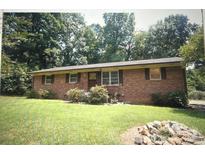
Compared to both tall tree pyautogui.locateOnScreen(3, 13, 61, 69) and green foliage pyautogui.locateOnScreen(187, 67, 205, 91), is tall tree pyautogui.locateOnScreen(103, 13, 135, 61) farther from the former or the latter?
green foliage pyautogui.locateOnScreen(187, 67, 205, 91)

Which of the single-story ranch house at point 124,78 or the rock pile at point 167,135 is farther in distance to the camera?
the single-story ranch house at point 124,78

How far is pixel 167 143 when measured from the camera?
13.6 feet

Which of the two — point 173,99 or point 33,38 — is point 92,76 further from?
point 173,99

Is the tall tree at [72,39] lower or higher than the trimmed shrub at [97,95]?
higher

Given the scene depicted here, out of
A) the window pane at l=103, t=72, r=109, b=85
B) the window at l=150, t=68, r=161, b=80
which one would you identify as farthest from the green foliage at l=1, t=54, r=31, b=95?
the window at l=150, t=68, r=161, b=80

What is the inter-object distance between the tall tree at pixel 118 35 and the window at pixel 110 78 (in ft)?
1.48

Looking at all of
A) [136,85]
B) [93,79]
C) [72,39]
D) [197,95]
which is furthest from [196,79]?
[72,39]

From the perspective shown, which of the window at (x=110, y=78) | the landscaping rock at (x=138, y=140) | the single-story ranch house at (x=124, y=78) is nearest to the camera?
the landscaping rock at (x=138, y=140)

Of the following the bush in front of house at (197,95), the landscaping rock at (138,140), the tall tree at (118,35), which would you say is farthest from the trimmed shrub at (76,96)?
the bush in front of house at (197,95)

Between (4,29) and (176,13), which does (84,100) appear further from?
(176,13)

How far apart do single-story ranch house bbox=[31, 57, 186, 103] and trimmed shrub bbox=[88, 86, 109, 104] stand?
0.63 ft

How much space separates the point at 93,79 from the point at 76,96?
947 mm

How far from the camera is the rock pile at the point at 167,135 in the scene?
415 centimetres

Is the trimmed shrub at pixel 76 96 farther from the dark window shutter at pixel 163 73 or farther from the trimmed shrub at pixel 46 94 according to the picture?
the dark window shutter at pixel 163 73
